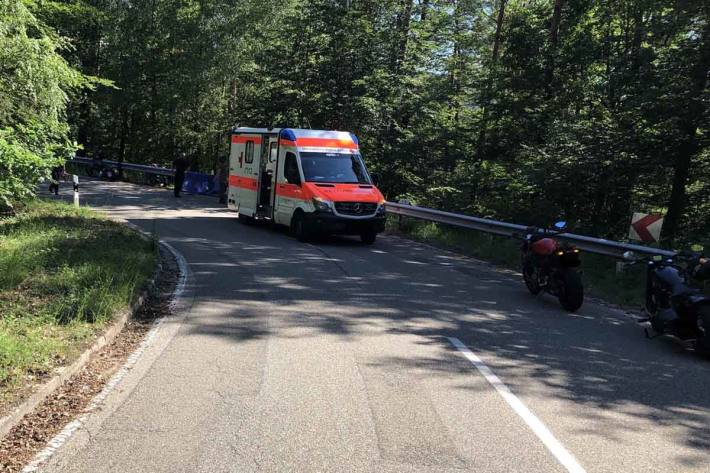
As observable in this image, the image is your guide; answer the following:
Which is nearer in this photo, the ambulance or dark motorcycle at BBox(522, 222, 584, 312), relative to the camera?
dark motorcycle at BBox(522, 222, 584, 312)

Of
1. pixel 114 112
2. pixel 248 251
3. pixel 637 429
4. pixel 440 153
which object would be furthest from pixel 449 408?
pixel 114 112

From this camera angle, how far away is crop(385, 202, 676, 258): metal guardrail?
35.3 feet

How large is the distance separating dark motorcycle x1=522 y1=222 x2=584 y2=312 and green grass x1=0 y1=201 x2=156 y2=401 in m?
5.92

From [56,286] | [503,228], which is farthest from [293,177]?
[56,286]

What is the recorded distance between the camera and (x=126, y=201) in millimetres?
23188

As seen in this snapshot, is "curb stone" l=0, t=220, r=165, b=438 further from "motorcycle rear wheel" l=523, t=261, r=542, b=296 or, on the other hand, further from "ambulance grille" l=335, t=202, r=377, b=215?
"ambulance grille" l=335, t=202, r=377, b=215

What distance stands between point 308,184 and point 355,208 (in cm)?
139

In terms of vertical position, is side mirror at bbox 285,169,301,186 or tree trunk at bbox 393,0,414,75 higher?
tree trunk at bbox 393,0,414,75

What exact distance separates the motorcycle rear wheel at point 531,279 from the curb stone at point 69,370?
5.96 meters

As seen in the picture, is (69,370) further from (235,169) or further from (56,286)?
(235,169)

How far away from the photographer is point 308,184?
602 inches

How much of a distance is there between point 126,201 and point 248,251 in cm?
1206

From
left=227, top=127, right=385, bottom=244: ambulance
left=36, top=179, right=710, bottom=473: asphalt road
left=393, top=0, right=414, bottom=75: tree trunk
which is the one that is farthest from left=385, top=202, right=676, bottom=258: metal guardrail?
left=393, top=0, right=414, bottom=75: tree trunk

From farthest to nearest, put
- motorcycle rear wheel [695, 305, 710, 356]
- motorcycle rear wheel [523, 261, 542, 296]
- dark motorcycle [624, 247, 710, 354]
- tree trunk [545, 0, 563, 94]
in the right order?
tree trunk [545, 0, 563, 94] < motorcycle rear wheel [523, 261, 542, 296] < dark motorcycle [624, 247, 710, 354] < motorcycle rear wheel [695, 305, 710, 356]
